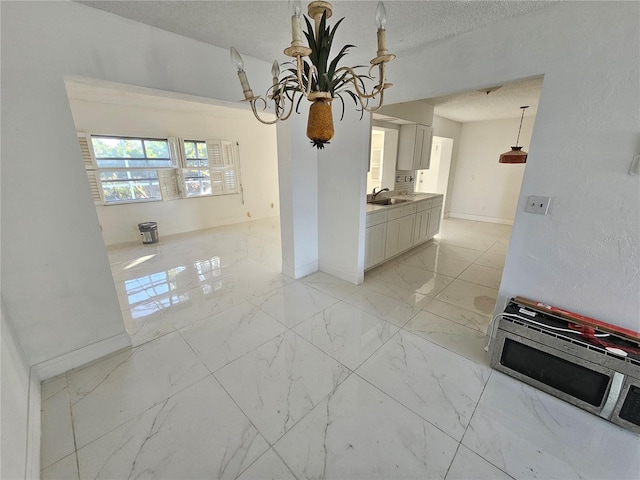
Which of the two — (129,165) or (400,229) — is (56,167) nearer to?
(400,229)

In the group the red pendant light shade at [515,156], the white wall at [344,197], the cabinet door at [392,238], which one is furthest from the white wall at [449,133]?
the white wall at [344,197]

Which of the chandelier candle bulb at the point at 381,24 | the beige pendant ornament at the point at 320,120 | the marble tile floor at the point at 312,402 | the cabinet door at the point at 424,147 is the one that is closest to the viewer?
the chandelier candle bulb at the point at 381,24

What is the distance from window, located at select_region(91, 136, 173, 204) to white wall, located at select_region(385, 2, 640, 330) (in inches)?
209

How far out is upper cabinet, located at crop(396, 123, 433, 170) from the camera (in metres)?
4.43

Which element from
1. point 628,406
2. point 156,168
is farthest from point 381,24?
point 156,168

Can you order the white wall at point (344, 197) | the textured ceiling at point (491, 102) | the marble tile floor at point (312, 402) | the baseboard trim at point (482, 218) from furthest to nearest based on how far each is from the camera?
the baseboard trim at point (482, 218), the textured ceiling at point (491, 102), the white wall at point (344, 197), the marble tile floor at point (312, 402)

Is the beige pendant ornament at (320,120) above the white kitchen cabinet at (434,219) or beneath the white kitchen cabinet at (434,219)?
above

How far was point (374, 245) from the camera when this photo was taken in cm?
348

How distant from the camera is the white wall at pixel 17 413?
110 centimetres

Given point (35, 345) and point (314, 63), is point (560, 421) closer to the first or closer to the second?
point (314, 63)

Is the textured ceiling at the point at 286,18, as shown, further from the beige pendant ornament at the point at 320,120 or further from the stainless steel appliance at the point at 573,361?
the stainless steel appliance at the point at 573,361

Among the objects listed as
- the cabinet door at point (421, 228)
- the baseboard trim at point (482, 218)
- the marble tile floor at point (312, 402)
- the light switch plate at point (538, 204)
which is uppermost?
the light switch plate at point (538, 204)

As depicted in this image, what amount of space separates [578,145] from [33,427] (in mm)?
3575

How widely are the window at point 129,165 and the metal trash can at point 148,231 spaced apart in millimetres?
592
